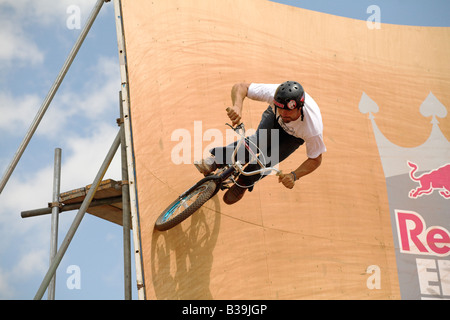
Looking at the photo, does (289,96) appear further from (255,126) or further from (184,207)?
(255,126)

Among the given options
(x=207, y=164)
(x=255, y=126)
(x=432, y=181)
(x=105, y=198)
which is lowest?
→ (x=207, y=164)

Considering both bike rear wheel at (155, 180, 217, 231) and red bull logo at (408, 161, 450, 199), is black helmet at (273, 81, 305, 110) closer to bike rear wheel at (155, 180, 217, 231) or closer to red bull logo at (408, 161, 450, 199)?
bike rear wheel at (155, 180, 217, 231)

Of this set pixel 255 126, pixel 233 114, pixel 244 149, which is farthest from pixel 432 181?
pixel 233 114

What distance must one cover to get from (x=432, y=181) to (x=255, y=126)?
8.93ft

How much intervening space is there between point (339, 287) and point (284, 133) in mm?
2187

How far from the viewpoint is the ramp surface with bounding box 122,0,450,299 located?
5.24 m

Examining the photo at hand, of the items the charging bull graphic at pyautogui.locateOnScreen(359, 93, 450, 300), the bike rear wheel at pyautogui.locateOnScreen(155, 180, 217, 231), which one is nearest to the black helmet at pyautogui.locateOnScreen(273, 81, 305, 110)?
the bike rear wheel at pyautogui.locateOnScreen(155, 180, 217, 231)

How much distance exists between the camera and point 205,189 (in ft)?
15.6

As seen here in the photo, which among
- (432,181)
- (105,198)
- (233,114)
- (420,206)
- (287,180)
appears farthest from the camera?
(432,181)

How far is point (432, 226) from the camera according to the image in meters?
6.92
